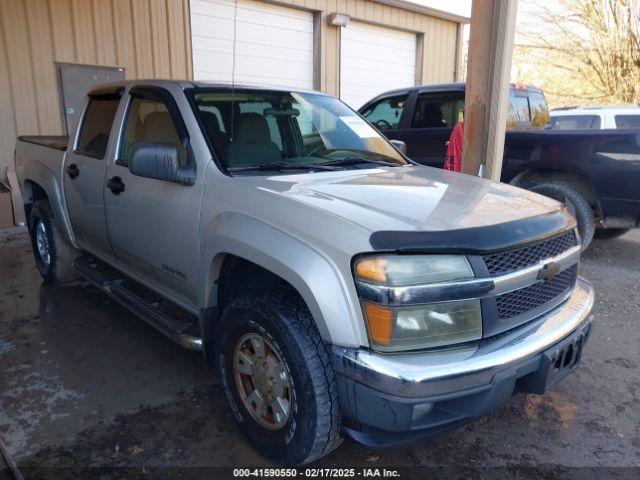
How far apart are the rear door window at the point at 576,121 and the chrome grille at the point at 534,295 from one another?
7.73 m

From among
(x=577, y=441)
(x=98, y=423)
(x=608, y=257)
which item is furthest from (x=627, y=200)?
(x=98, y=423)

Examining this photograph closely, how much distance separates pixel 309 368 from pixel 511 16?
379cm

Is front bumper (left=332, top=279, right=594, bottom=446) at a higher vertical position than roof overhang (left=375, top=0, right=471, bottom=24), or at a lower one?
lower

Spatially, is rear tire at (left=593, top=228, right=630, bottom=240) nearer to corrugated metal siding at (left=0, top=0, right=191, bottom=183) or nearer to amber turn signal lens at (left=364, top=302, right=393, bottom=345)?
amber turn signal lens at (left=364, top=302, right=393, bottom=345)

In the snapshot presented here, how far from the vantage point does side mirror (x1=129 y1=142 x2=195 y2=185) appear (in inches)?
108

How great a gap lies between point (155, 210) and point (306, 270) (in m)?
1.38

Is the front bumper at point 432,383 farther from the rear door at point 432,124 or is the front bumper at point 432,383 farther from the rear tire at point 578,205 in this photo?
the rear door at point 432,124

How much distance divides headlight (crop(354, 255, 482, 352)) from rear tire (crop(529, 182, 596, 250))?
4.05m

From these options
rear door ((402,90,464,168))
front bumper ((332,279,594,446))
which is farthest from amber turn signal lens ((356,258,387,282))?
rear door ((402,90,464,168))

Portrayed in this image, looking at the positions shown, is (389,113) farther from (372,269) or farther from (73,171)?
(372,269)

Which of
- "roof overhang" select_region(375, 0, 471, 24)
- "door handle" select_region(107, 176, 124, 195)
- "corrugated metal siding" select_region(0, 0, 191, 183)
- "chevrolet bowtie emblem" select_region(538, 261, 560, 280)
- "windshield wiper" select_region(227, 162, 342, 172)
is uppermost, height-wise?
"roof overhang" select_region(375, 0, 471, 24)

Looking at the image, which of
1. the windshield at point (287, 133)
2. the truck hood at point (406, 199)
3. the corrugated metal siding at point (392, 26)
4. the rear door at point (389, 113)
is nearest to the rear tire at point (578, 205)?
the rear door at point (389, 113)

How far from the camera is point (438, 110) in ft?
22.8

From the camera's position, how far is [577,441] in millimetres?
2686
